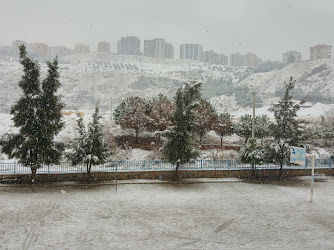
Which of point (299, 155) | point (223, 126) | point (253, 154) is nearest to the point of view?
point (299, 155)

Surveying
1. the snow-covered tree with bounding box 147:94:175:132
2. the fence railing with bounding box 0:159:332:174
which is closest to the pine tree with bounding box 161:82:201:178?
the fence railing with bounding box 0:159:332:174

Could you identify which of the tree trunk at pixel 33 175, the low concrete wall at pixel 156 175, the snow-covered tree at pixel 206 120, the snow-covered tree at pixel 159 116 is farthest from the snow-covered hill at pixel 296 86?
the tree trunk at pixel 33 175

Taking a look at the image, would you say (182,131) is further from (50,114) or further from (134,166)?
(50,114)

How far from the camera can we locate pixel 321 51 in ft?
621

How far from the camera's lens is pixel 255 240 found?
10.5m

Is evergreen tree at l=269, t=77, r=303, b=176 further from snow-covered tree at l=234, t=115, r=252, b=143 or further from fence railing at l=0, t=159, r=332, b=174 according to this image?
snow-covered tree at l=234, t=115, r=252, b=143

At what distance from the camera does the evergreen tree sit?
66.5 feet

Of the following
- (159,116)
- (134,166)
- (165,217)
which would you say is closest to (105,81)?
(159,116)

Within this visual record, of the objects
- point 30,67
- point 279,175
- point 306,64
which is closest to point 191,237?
point 279,175

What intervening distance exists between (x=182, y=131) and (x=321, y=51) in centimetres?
20354

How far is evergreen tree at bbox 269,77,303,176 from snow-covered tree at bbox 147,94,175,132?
13.2 m

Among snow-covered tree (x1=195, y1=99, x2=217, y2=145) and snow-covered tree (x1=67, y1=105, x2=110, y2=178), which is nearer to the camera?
snow-covered tree (x1=67, y1=105, x2=110, y2=178)

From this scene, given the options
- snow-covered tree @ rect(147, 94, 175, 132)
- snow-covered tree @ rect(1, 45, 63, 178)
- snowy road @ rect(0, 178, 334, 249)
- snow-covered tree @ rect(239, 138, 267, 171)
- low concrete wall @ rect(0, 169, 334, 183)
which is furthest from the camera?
snow-covered tree @ rect(147, 94, 175, 132)

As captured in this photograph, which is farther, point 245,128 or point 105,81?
point 105,81
